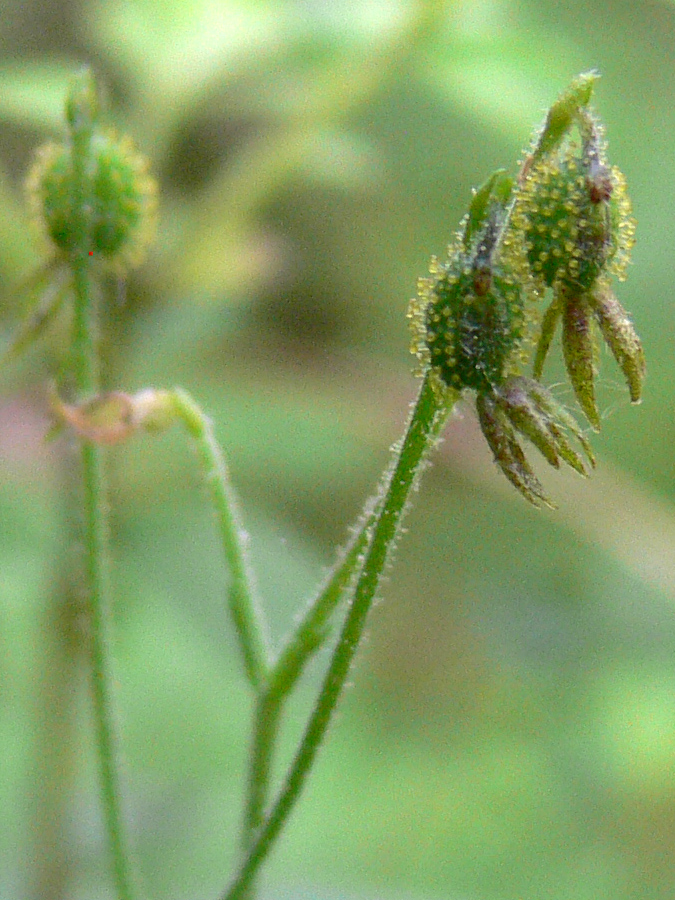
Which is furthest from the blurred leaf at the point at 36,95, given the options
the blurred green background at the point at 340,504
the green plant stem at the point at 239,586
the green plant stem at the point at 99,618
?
the green plant stem at the point at 239,586

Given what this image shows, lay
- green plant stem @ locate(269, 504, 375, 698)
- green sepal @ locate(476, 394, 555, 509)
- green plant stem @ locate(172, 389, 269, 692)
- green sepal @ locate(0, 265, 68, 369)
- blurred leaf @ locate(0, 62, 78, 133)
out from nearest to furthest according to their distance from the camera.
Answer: green sepal @ locate(476, 394, 555, 509)
green plant stem @ locate(269, 504, 375, 698)
green plant stem @ locate(172, 389, 269, 692)
green sepal @ locate(0, 265, 68, 369)
blurred leaf @ locate(0, 62, 78, 133)

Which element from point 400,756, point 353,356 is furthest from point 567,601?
point 353,356

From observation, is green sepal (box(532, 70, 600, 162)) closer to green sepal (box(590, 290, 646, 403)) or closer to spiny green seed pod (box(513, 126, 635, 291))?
spiny green seed pod (box(513, 126, 635, 291))

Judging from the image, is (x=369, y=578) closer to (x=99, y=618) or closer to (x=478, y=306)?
(x=478, y=306)

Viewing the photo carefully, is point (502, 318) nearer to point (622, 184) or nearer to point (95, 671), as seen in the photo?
point (622, 184)

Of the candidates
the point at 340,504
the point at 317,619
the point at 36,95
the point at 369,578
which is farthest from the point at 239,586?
the point at 340,504

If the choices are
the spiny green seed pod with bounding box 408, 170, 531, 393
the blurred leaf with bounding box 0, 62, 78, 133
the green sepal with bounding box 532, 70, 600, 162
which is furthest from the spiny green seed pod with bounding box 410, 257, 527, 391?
the blurred leaf with bounding box 0, 62, 78, 133
